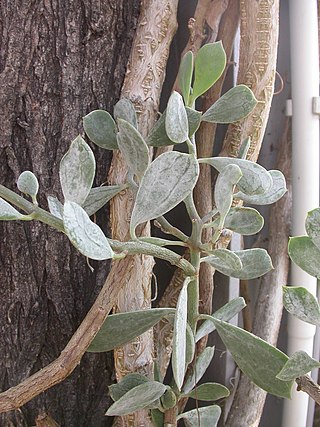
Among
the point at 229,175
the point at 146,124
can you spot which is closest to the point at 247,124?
the point at 146,124

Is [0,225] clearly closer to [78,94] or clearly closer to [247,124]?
[78,94]

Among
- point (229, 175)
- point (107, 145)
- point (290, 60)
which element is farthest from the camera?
point (290, 60)

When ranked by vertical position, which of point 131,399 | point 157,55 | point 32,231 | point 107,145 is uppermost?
point 157,55

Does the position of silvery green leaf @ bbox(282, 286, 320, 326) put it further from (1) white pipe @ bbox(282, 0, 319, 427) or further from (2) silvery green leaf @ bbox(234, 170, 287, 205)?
(1) white pipe @ bbox(282, 0, 319, 427)

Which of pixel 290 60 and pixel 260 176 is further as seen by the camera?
pixel 290 60

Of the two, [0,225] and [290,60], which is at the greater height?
[290,60]

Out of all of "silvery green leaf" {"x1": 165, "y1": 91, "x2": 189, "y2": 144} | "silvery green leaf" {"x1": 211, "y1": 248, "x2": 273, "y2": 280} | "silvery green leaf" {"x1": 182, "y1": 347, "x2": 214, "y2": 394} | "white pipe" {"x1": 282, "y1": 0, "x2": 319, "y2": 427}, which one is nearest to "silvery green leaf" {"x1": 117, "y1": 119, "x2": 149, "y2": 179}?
"silvery green leaf" {"x1": 165, "y1": 91, "x2": 189, "y2": 144}

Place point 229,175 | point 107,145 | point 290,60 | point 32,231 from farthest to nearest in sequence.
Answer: point 290,60, point 32,231, point 107,145, point 229,175
